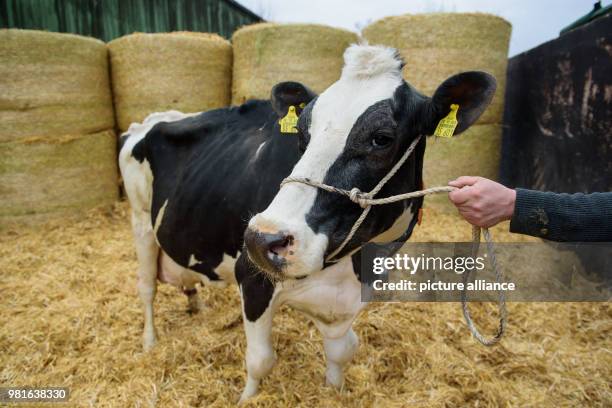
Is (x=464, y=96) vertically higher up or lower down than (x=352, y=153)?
higher up

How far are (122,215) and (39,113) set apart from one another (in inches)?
62.6

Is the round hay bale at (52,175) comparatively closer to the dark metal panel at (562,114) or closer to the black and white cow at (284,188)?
the black and white cow at (284,188)

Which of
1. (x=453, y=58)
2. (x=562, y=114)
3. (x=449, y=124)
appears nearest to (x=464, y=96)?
(x=449, y=124)

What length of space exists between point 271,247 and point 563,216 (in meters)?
0.98

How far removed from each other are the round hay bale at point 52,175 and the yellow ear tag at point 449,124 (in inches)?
204

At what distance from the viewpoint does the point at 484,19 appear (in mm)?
5133

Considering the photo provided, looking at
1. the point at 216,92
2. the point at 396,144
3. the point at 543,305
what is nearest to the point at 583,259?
the point at 543,305

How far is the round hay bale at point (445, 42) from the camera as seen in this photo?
5.11m

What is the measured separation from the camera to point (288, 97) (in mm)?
2127

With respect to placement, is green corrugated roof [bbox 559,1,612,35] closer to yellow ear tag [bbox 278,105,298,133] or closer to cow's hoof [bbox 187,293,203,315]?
yellow ear tag [bbox 278,105,298,133]

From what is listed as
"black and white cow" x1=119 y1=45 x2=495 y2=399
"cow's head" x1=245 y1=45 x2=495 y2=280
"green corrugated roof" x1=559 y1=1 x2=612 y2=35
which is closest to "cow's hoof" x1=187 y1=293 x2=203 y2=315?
"black and white cow" x1=119 y1=45 x2=495 y2=399

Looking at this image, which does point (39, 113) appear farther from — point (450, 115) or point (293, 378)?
point (450, 115)

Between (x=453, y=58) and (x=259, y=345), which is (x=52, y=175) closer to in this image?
(x=259, y=345)

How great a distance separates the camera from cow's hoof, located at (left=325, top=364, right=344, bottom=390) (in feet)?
7.84
